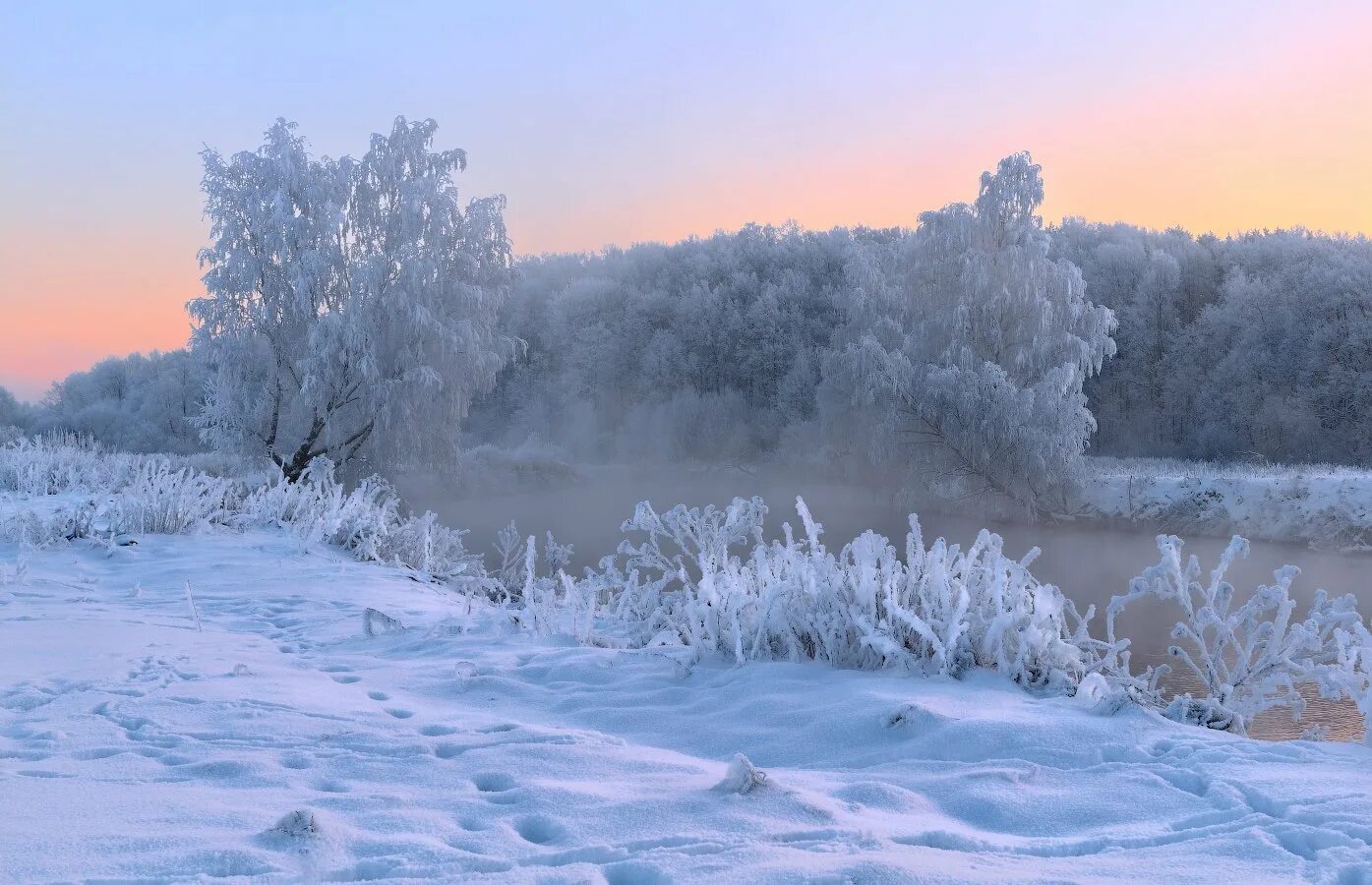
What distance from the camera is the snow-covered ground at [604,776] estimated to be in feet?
6.16

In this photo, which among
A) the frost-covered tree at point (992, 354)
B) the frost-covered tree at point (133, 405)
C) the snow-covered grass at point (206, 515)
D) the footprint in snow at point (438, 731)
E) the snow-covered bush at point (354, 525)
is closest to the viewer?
the footprint in snow at point (438, 731)

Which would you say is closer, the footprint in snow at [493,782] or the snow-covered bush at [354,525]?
the footprint in snow at [493,782]

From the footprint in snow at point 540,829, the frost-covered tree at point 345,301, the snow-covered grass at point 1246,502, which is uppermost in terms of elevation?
the frost-covered tree at point 345,301

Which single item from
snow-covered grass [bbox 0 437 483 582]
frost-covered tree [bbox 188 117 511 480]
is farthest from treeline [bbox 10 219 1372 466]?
snow-covered grass [bbox 0 437 483 582]

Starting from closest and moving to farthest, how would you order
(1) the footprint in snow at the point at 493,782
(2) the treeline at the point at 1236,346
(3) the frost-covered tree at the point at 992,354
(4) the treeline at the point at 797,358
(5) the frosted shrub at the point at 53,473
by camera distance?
(1) the footprint in snow at the point at 493,782 → (5) the frosted shrub at the point at 53,473 → (3) the frost-covered tree at the point at 992,354 → (2) the treeline at the point at 1236,346 → (4) the treeline at the point at 797,358


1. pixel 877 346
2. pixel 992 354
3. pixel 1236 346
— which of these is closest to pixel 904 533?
pixel 877 346

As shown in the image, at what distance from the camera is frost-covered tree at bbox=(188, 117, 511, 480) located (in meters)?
19.3

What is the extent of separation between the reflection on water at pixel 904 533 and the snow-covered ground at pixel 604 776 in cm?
391

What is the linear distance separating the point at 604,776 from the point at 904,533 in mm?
18744

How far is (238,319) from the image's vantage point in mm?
19516

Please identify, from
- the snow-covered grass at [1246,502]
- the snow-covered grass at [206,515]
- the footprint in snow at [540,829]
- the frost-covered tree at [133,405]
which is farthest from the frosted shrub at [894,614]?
the frost-covered tree at [133,405]

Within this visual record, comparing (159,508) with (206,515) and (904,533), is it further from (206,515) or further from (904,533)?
(904,533)

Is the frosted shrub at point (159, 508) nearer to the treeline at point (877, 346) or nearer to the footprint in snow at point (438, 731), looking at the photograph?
the footprint in snow at point (438, 731)

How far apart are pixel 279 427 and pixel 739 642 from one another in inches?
751
